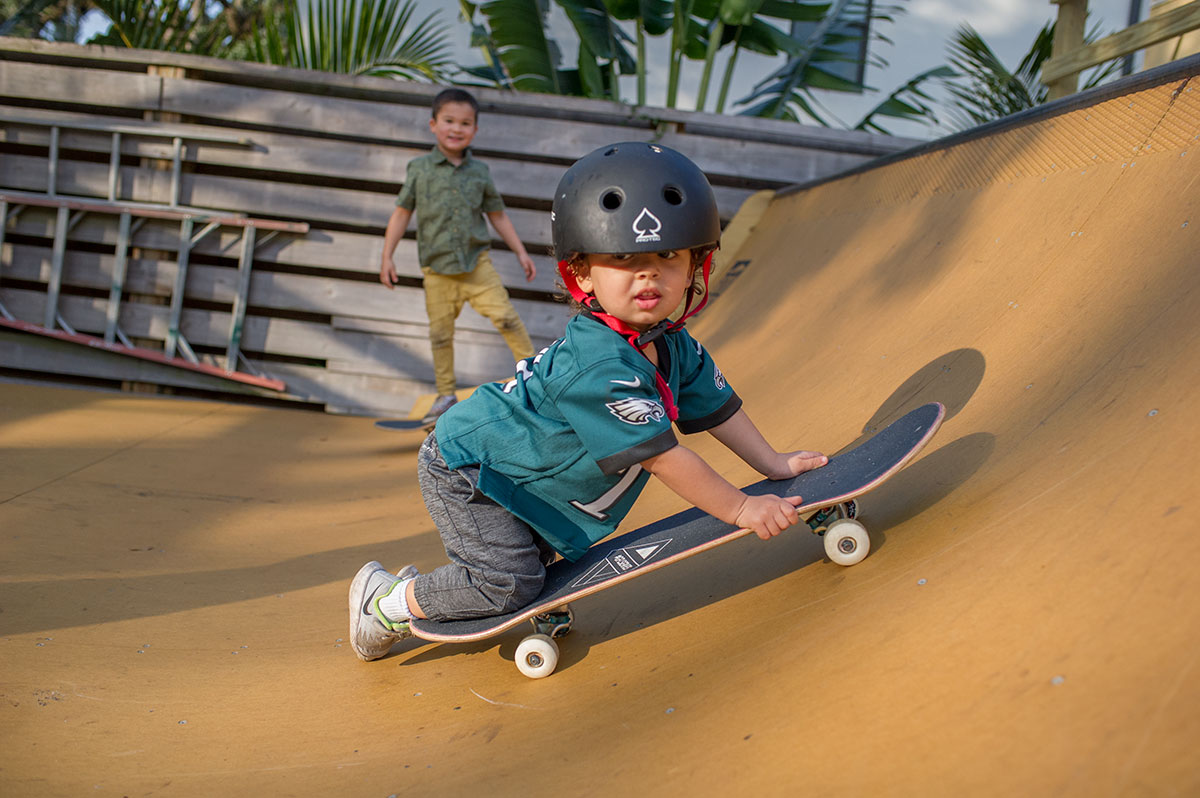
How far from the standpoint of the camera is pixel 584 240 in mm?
2092

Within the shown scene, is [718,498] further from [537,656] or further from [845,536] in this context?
[537,656]

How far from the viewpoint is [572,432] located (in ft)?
6.92

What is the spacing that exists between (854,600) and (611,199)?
105 cm

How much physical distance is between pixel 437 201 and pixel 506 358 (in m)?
1.55

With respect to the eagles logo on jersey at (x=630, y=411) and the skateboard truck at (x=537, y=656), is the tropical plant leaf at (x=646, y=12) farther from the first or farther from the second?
the skateboard truck at (x=537, y=656)

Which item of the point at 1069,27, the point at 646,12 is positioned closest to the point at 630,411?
the point at 1069,27

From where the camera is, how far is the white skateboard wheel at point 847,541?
2086mm

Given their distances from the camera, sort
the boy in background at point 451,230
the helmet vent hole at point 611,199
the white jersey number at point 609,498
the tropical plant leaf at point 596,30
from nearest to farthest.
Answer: the helmet vent hole at point 611,199
the white jersey number at point 609,498
the boy in background at point 451,230
the tropical plant leaf at point 596,30

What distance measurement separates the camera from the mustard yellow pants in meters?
5.69

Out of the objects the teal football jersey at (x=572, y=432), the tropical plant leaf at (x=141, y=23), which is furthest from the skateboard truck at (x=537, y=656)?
the tropical plant leaf at (x=141, y=23)

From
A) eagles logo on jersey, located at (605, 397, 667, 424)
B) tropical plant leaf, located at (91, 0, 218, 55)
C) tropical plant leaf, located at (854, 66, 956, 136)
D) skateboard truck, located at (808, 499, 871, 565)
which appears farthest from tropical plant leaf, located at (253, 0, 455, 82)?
skateboard truck, located at (808, 499, 871, 565)

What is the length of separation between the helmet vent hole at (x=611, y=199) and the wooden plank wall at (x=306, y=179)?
4.51 meters

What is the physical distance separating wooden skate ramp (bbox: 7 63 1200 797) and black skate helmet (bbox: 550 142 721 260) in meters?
0.89

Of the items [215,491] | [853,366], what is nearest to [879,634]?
[853,366]
